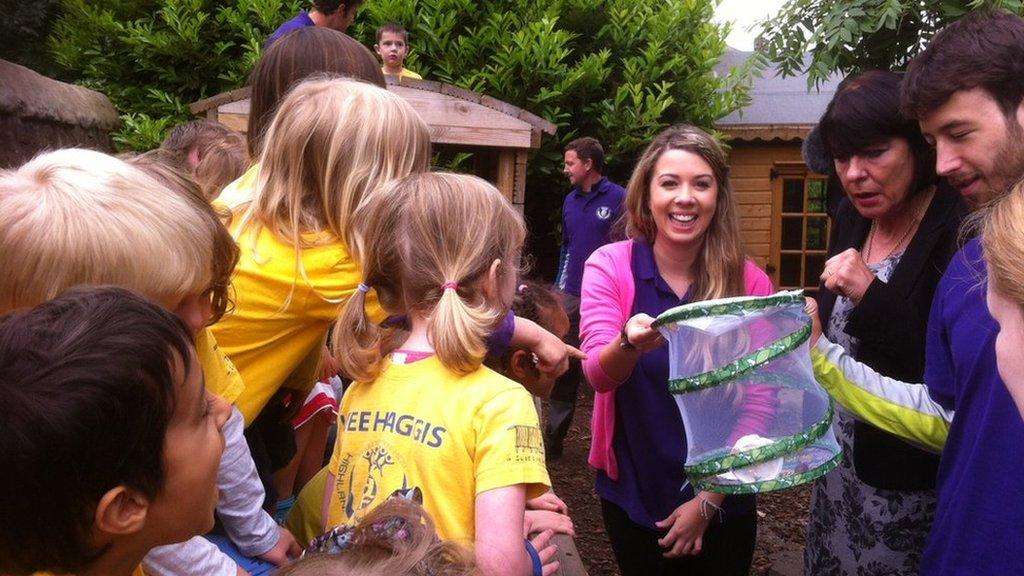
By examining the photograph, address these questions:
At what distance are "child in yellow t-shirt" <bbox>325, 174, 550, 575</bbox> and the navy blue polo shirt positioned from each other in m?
5.25

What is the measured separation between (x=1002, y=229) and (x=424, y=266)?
3.38 ft

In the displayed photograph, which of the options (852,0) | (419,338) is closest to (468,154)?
(852,0)

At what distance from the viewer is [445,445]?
65.3 inches

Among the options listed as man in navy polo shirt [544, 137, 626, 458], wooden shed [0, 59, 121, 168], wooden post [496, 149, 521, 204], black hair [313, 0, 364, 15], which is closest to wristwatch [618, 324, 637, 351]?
wooden post [496, 149, 521, 204]

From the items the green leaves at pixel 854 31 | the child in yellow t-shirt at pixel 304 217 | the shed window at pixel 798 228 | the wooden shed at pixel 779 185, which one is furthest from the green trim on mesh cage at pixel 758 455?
the shed window at pixel 798 228

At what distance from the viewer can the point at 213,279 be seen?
1664 millimetres

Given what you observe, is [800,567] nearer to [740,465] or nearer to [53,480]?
[740,465]

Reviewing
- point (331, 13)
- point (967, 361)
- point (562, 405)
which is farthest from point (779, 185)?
point (967, 361)

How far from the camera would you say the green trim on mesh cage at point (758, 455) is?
1.85 m

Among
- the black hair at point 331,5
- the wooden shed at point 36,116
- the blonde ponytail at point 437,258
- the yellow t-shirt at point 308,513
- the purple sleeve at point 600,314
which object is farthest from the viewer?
the black hair at point 331,5

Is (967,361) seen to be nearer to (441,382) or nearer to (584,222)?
(441,382)

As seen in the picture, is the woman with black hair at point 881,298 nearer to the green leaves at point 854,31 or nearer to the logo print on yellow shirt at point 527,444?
the green leaves at point 854,31

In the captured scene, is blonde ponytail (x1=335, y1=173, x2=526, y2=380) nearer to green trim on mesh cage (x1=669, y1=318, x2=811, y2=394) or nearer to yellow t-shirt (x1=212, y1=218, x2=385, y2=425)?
yellow t-shirt (x1=212, y1=218, x2=385, y2=425)

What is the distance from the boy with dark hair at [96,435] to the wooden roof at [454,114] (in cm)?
322
